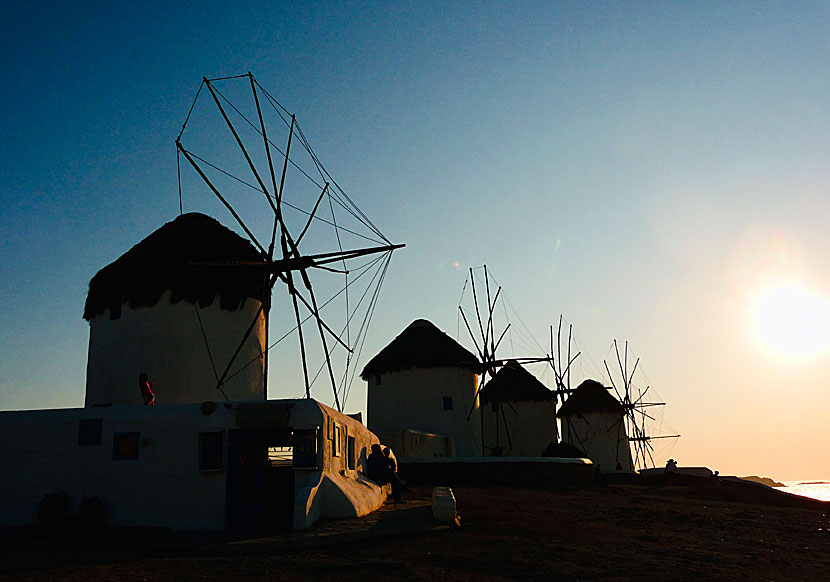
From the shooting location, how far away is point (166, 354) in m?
20.5

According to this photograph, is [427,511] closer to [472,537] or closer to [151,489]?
[472,537]

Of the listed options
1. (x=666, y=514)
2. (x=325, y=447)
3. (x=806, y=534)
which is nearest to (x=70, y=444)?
(x=325, y=447)

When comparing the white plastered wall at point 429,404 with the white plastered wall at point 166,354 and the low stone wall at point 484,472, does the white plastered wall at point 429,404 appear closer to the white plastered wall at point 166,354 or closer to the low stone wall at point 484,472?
the low stone wall at point 484,472

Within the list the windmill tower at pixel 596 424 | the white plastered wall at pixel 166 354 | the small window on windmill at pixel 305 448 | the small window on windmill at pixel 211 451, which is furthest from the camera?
the windmill tower at pixel 596 424

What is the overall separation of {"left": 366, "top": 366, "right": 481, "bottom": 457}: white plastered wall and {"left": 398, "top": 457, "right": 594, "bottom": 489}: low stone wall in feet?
28.9

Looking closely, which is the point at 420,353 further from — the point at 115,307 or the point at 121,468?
the point at 121,468

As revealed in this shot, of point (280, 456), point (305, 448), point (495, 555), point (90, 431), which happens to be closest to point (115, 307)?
point (90, 431)

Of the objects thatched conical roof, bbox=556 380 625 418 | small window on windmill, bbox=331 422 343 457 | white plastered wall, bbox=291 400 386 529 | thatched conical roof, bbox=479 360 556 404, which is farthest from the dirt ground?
thatched conical roof, bbox=556 380 625 418

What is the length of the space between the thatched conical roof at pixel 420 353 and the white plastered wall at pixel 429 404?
349 millimetres

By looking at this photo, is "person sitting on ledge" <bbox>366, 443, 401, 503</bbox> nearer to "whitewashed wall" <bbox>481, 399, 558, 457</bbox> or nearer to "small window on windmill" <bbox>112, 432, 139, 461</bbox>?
"small window on windmill" <bbox>112, 432, 139, 461</bbox>

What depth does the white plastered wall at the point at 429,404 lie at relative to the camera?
117 feet

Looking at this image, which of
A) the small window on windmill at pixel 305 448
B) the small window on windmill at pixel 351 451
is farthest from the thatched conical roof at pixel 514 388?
the small window on windmill at pixel 305 448

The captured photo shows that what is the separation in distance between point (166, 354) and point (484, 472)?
38.2ft

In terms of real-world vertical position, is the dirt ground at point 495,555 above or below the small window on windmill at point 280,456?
below
